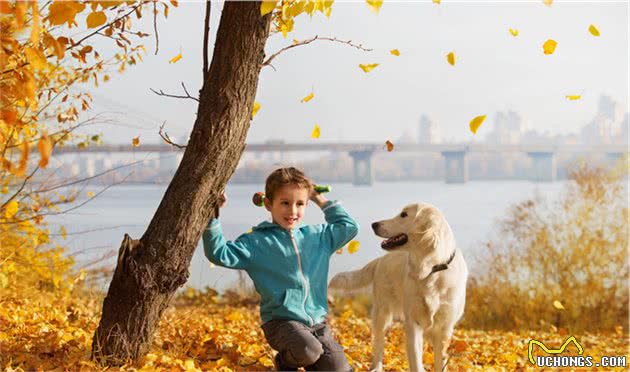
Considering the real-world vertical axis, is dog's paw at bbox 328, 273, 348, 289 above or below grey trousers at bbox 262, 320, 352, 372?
above

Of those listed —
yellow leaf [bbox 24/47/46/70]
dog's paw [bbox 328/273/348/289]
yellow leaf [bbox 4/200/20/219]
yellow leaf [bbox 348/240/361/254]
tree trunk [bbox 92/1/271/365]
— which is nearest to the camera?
yellow leaf [bbox 24/47/46/70]

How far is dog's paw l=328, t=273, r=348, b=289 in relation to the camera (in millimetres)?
4105

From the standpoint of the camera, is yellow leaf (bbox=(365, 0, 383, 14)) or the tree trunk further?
the tree trunk

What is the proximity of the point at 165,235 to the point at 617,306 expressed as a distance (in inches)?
204

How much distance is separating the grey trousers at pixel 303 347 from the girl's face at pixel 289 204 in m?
0.47

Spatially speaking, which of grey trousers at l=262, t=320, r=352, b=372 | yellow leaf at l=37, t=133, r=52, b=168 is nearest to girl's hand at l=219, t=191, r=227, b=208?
grey trousers at l=262, t=320, r=352, b=372

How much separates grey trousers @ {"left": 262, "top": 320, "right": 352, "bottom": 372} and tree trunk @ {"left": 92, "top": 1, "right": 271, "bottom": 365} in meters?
0.51

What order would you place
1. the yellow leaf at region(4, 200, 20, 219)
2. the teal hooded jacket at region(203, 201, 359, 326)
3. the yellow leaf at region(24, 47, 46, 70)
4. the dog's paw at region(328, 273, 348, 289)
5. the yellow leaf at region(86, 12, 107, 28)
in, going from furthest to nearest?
the dog's paw at region(328, 273, 348, 289), the yellow leaf at region(4, 200, 20, 219), the teal hooded jacket at region(203, 201, 359, 326), the yellow leaf at region(86, 12, 107, 28), the yellow leaf at region(24, 47, 46, 70)

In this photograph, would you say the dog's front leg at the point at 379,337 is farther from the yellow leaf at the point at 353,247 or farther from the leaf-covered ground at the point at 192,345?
→ the yellow leaf at the point at 353,247

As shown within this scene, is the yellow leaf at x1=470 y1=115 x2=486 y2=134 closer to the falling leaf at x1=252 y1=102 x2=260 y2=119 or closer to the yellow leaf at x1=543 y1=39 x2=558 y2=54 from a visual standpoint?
the yellow leaf at x1=543 y1=39 x2=558 y2=54

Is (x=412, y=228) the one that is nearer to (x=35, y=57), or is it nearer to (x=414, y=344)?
(x=414, y=344)

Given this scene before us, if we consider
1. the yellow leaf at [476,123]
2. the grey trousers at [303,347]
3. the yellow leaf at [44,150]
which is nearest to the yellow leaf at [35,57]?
the yellow leaf at [44,150]

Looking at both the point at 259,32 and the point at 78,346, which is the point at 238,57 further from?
the point at 78,346

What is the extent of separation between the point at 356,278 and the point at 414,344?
2.15ft
